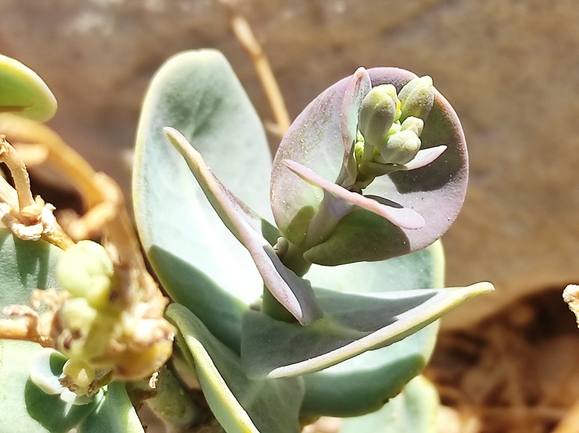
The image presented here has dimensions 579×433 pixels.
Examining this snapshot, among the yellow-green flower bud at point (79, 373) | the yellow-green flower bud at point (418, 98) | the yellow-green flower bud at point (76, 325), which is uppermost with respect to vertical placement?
the yellow-green flower bud at point (418, 98)

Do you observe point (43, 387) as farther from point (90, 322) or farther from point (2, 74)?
point (2, 74)

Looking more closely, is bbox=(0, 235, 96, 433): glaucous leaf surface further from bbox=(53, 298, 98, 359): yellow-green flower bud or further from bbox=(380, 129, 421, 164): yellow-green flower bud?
bbox=(380, 129, 421, 164): yellow-green flower bud

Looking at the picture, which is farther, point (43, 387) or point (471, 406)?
point (471, 406)

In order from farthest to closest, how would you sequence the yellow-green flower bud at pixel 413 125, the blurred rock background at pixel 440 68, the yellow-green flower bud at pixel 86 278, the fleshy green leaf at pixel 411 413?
the blurred rock background at pixel 440 68
the fleshy green leaf at pixel 411 413
the yellow-green flower bud at pixel 413 125
the yellow-green flower bud at pixel 86 278

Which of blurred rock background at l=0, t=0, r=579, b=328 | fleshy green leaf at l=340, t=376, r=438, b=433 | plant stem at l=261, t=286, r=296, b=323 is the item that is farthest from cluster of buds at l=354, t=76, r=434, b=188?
blurred rock background at l=0, t=0, r=579, b=328

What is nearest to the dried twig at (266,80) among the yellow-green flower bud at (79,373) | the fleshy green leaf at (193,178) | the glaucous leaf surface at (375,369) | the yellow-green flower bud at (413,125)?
the fleshy green leaf at (193,178)

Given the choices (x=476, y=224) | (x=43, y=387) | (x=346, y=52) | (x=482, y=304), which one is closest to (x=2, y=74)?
(x=43, y=387)

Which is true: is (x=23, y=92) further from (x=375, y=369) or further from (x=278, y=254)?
(x=375, y=369)

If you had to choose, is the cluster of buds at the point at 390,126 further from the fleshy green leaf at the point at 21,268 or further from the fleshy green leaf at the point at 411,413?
the fleshy green leaf at the point at 411,413

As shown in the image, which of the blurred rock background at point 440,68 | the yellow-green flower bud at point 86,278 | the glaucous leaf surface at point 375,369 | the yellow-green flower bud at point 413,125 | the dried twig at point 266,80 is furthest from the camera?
the blurred rock background at point 440,68
